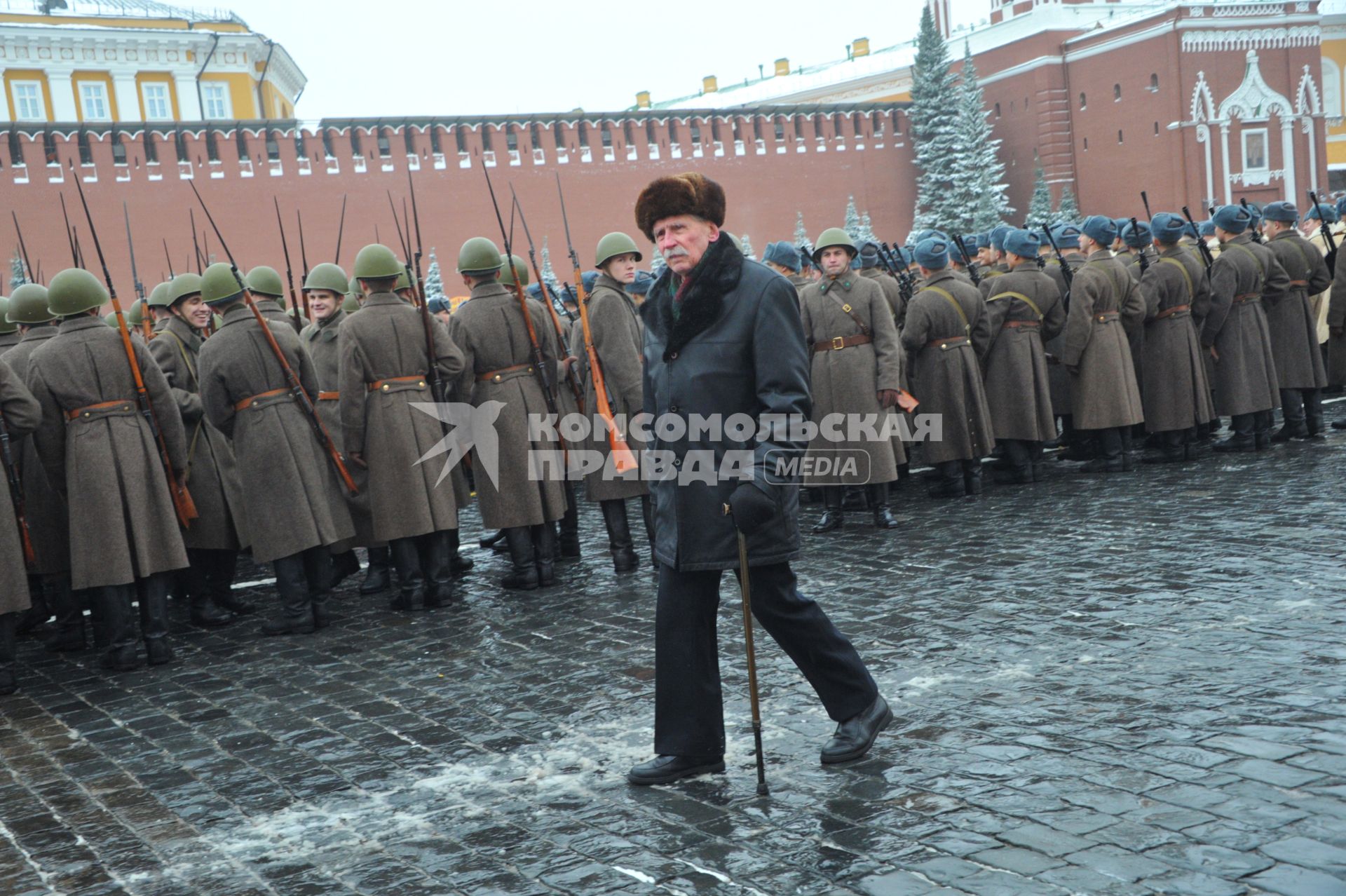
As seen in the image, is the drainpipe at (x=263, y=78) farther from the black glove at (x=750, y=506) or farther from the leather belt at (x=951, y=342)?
the black glove at (x=750, y=506)

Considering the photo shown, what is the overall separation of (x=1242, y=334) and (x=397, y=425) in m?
6.63

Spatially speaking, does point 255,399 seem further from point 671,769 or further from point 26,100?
point 26,100

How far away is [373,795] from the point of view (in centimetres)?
406

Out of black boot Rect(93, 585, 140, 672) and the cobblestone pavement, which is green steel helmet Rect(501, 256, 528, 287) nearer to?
the cobblestone pavement

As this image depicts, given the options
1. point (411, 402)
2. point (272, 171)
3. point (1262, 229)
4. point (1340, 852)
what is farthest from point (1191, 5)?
point (1340, 852)

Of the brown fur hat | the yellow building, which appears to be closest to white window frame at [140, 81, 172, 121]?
the yellow building

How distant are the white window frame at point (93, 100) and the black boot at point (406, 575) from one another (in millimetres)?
48937

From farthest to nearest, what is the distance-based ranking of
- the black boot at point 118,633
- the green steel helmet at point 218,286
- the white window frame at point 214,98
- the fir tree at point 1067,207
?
1. the white window frame at point 214,98
2. the fir tree at point 1067,207
3. the green steel helmet at point 218,286
4. the black boot at point 118,633

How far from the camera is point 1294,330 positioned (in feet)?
33.0

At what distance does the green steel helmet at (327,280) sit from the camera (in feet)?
25.5

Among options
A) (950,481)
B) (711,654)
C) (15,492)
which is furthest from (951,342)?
(15,492)

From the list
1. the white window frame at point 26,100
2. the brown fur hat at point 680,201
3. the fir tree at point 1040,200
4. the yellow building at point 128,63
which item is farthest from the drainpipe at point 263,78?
the brown fur hat at point 680,201

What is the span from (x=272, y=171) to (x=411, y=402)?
32598mm

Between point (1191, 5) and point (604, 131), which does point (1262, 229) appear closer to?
point (604, 131)
